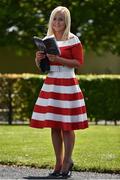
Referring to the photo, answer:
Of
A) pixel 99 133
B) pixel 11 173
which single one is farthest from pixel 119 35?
pixel 11 173

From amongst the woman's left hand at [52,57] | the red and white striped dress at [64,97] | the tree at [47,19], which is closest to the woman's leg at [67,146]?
the red and white striped dress at [64,97]

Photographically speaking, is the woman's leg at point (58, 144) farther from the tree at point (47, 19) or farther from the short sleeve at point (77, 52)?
the tree at point (47, 19)

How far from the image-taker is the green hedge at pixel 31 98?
19.9 meters

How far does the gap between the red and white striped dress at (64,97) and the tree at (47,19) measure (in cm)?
2133

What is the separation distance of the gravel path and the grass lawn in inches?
11.4

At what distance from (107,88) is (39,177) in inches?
476

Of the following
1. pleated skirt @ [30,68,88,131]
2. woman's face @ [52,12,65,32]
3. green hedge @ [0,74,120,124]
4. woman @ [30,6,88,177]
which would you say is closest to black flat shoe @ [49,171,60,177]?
woman @ [30,6,88,177]

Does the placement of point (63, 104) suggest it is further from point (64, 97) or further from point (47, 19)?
point (47, 19)

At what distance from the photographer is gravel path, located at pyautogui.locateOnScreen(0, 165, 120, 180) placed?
8242mm

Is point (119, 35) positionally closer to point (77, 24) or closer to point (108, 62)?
point (77, 24)

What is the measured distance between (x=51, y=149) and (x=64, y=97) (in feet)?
10.2

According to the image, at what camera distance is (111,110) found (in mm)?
20062

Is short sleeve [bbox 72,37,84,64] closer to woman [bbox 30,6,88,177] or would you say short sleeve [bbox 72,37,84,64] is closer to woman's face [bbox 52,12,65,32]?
woman [bbox 30,6,88,177]

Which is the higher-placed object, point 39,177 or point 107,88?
point 39,177
